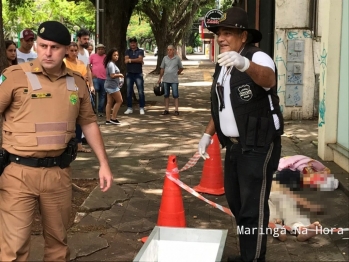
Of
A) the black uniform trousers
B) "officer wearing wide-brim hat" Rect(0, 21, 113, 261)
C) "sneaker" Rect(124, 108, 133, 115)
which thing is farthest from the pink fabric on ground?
"sneaker" Rect(124, 108, 133, 115)

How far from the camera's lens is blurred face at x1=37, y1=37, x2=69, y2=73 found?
3.63m

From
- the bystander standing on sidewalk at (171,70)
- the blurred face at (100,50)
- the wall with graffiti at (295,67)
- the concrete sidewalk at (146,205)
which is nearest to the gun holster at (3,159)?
the concrete sidewalk at (146,205)

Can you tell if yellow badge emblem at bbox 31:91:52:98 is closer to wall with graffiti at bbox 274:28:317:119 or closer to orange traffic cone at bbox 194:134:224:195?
orange traffic cone at bbox 194:134:224:195

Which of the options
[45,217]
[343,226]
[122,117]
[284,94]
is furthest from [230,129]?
[122,117]

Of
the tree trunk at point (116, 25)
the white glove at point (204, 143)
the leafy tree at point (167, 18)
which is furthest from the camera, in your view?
the leafy tree at point (167, 18)

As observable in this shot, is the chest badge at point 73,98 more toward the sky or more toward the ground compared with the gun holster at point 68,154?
more toward the sky

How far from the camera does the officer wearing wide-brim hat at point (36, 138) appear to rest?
142 inches

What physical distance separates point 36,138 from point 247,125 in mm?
1510

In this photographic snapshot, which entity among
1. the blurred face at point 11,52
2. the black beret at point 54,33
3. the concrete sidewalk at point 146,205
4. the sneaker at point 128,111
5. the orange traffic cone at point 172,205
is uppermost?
the black beret at point 54,33

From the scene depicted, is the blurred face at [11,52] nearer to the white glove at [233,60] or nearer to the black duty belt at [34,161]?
the black duty belt at [34,161]

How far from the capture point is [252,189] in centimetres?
422

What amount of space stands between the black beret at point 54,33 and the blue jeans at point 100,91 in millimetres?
9565

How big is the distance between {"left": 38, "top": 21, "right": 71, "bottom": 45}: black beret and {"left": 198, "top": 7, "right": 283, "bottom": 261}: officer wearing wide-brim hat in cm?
113

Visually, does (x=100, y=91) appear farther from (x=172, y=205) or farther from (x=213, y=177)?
(x=172, y=205)
